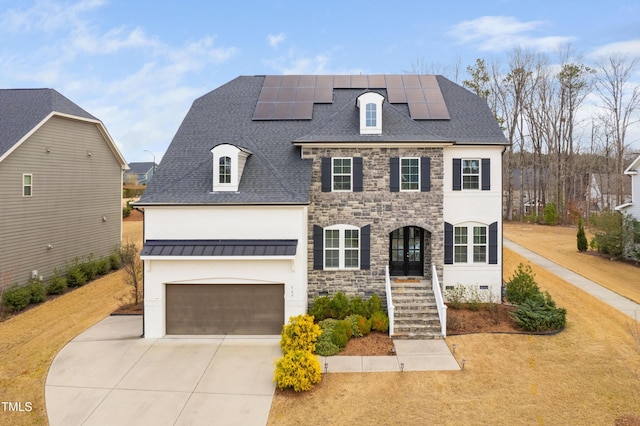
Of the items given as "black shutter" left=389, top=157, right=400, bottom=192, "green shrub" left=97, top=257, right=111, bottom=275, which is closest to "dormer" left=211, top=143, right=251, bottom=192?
"black shutter" left=389, top=157, right=400, bottom=192

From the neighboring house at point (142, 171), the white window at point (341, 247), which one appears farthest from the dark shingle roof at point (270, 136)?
the neighboring house at point (142, 171)

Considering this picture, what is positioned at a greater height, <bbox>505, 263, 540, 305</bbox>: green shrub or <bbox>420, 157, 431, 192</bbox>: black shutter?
<bbox>420, 157, 431, 192</bbox>: black shutter

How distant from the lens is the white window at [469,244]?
49.7ft

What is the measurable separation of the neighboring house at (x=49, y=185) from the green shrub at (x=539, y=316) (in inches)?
816

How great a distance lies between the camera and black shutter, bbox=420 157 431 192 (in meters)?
14.3

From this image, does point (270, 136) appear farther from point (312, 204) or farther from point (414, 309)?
point (414, 309)

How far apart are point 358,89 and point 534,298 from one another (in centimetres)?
1154

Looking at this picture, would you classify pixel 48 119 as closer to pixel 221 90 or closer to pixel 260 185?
pixel 221 90

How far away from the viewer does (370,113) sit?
14547 mm

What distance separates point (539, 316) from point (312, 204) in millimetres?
8812

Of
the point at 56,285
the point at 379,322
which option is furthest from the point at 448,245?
the point at 56,285

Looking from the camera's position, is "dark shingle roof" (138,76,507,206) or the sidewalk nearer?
"dark shingle roof" (138,76,507,206)

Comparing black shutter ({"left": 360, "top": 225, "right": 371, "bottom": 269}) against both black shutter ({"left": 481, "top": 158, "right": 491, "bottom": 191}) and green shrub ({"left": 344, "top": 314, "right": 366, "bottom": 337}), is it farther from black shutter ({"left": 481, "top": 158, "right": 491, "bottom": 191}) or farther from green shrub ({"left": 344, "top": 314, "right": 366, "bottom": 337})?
black shutter ({"left": 481, "top": 158, "right": 491, "bottom": 191})

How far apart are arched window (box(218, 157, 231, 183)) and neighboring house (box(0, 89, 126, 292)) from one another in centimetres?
1056
